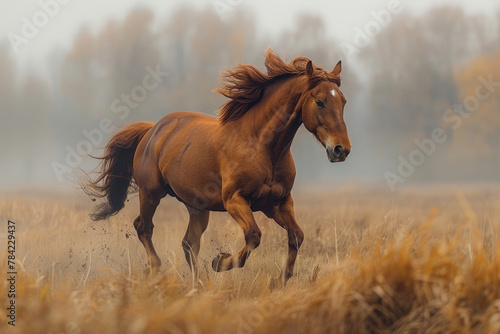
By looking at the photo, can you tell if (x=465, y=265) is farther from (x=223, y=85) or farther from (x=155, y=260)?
(x=155, y=260)

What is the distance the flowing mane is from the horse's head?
43cm

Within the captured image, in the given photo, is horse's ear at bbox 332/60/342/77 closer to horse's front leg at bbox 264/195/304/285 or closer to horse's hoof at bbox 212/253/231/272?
horse's front leg at bbox 264/195/304/285

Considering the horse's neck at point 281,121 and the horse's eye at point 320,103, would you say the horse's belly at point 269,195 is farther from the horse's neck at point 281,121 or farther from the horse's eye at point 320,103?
the horse's eye at point 320,103

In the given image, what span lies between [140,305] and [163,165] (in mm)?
3443

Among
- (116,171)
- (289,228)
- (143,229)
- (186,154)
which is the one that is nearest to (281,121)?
(289,228)

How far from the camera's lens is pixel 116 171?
8.22 m

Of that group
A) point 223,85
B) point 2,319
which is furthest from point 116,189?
point 2,319

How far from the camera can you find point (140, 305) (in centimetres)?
369

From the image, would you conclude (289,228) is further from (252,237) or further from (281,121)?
(281,121)

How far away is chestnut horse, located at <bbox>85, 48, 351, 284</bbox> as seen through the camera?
18.1ft

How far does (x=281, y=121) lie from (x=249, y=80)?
0.65m

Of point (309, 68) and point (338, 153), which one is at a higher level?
point (309, 68)

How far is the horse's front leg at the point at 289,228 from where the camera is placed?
230 inches

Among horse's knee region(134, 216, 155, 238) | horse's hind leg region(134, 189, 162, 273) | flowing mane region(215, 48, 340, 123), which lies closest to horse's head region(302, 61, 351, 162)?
flowing mane region(215, 48, 340, 123)
